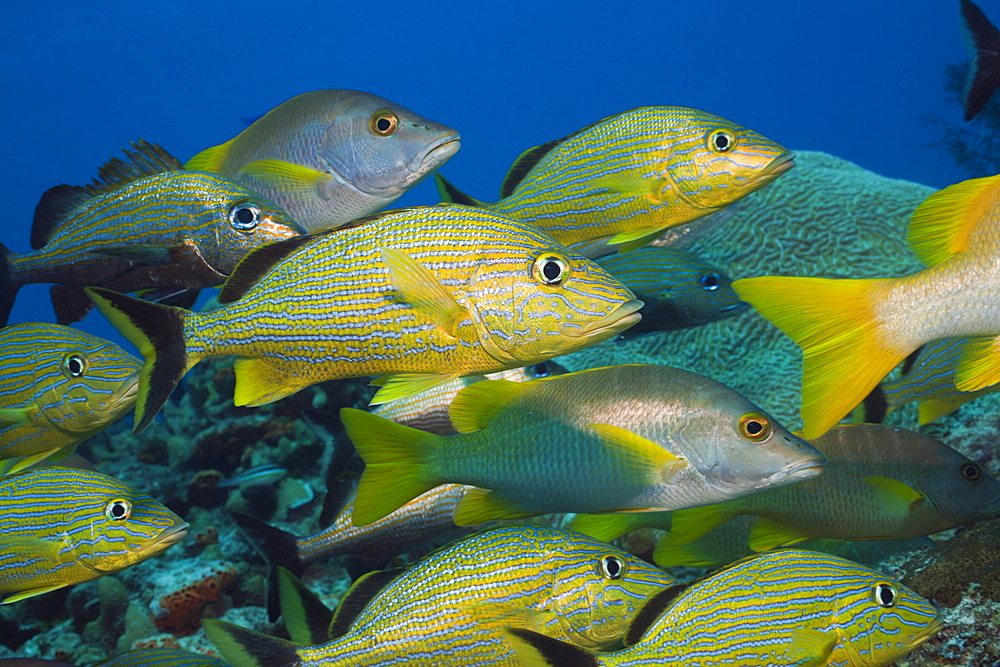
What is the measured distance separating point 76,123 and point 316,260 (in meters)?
84.1

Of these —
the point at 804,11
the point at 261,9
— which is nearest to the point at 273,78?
the point at 261,9

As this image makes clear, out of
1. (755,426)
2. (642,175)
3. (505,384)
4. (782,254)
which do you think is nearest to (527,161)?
(642,175)

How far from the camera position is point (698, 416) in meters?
1.96

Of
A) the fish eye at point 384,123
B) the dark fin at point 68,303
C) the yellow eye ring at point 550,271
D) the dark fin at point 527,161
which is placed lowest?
the yellow eye ring at point 550,271

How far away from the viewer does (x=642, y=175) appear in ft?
7.91

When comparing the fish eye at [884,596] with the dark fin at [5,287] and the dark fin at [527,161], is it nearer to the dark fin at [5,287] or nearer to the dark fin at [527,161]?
the dark fin at [527,161]

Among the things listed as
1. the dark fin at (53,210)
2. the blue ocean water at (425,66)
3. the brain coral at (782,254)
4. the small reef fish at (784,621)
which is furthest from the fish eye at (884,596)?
the blue ocean water at (425,66)

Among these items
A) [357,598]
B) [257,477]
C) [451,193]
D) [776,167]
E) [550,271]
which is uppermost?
[451,193]

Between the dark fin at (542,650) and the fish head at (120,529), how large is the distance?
50.8 inches

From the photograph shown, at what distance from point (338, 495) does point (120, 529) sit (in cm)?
96

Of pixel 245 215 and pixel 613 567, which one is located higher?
pixel 245 215

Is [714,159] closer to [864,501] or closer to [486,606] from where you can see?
[864,501]

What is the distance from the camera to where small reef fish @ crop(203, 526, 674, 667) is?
5.97ft

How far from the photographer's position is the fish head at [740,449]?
1885 millimetres
